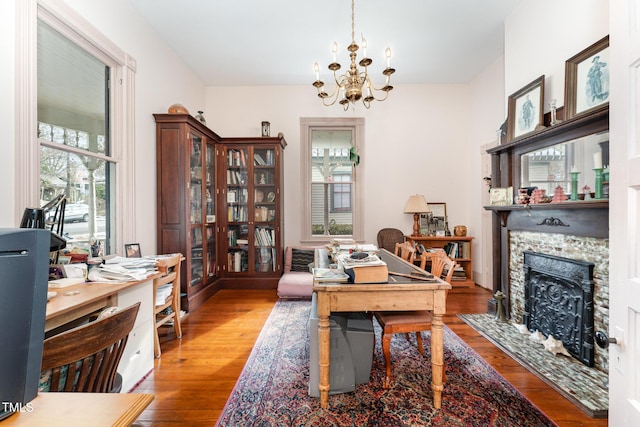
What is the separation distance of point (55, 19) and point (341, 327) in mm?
3078

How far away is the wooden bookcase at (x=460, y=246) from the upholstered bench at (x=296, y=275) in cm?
167

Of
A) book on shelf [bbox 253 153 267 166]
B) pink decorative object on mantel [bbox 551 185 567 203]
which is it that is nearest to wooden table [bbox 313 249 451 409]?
pink decorative object on mantel [bbox 551 185 567 203]

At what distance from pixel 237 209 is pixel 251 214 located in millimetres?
253

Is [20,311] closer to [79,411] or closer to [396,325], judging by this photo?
[79,411]

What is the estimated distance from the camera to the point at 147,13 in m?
3.11

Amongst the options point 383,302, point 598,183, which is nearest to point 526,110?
point 598,183

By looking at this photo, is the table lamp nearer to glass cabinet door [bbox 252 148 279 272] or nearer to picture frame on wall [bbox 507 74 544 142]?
picture frame on wall [bbox 507 74 544 142]

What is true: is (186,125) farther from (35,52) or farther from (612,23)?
(612,23)

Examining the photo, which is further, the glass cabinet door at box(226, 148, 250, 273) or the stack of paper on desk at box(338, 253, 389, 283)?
the glass cabinet door at box(226, 148, 250, 273)

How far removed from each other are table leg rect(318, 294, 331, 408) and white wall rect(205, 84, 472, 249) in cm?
318

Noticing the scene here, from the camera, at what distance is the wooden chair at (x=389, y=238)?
4.68m

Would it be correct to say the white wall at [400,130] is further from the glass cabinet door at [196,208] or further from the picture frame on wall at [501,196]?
the picture frame on wall at [501,196]

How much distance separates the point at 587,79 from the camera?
218 cm

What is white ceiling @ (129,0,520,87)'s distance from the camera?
301 centimetres
